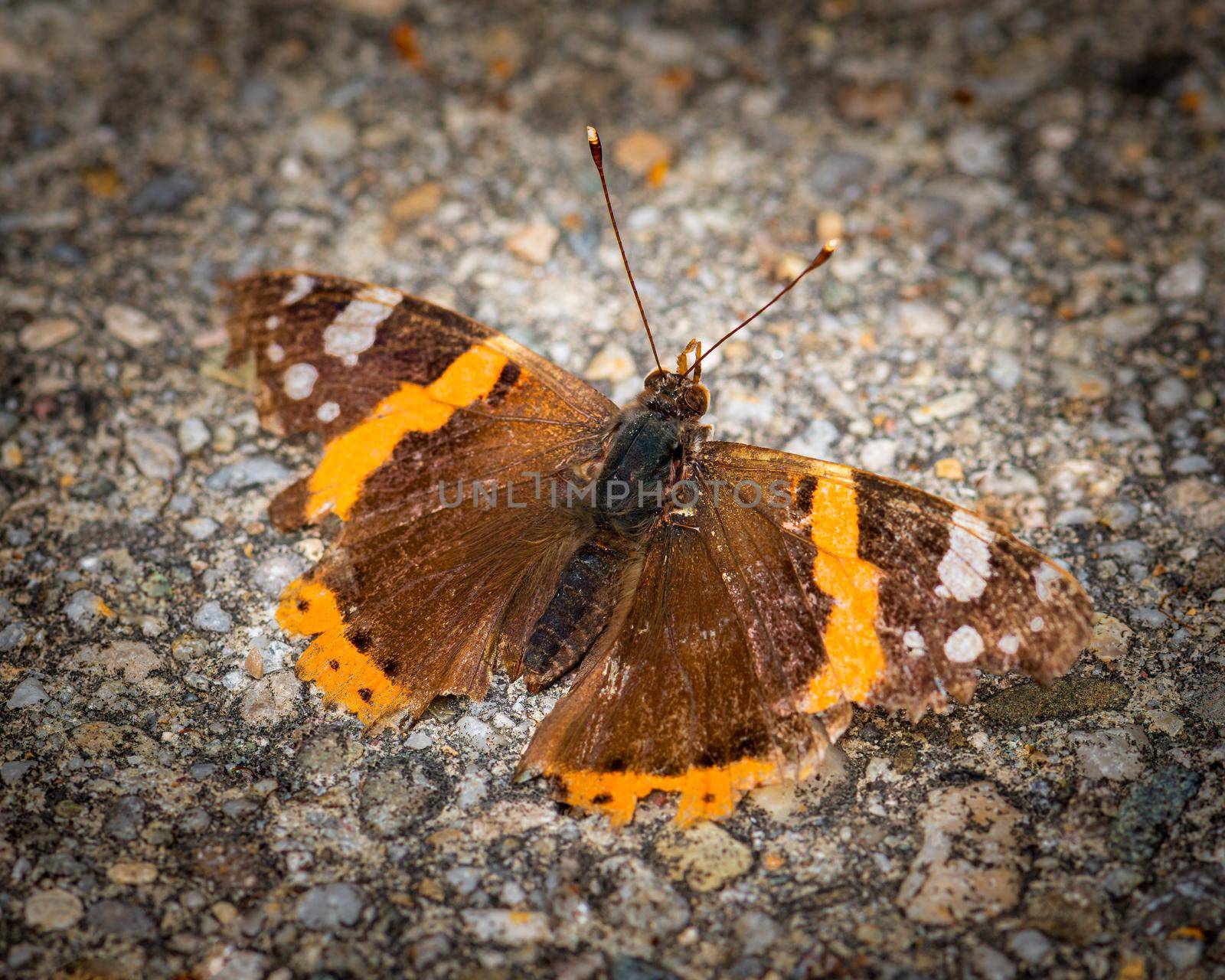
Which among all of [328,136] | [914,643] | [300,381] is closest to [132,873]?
[300,381]

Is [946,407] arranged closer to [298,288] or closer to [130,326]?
[298,288]

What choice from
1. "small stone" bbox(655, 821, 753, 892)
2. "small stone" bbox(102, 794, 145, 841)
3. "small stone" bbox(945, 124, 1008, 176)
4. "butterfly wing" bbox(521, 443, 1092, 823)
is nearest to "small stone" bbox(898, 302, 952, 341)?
"small stone" bbox(945, 124, 1008, 176)

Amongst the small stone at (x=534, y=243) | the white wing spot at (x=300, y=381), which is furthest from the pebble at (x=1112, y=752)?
the small stone at (x=534, y=243)

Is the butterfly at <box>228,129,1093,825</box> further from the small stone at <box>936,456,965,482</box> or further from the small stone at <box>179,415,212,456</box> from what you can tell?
the small stone at <box>936,456,965,482</box>

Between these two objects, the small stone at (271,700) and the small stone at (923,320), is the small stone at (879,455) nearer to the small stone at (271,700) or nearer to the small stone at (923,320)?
the small stone at (923,320)

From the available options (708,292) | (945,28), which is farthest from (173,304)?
(945,28)
